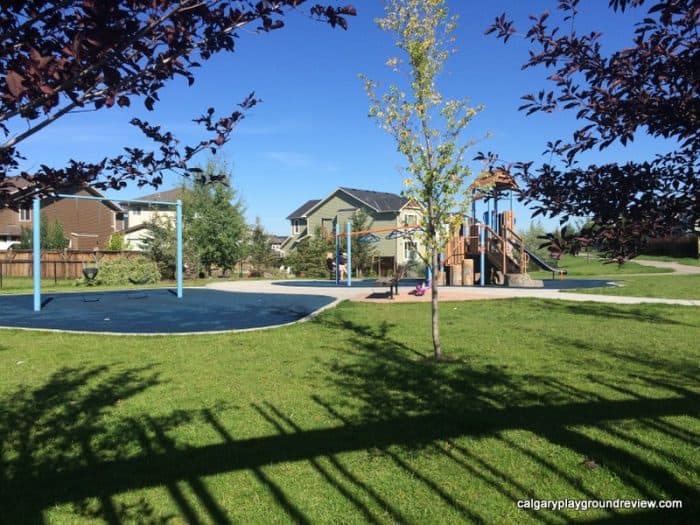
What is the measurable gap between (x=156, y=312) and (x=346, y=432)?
11.1m

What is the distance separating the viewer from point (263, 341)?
30.3 ft

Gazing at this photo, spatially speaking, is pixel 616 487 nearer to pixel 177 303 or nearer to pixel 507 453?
pixel 507 453

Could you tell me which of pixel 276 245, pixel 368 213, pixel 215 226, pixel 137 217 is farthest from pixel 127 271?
pixel 276 245

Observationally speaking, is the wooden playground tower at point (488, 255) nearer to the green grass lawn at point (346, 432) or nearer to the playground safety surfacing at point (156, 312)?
the playground safety surfacing at point (156, 312)

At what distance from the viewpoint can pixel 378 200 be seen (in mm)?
50031

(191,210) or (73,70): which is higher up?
(191,210)

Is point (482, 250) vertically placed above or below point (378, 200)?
below

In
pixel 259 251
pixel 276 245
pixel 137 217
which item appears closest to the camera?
pixel 259 251

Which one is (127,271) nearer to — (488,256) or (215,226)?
(215,226)

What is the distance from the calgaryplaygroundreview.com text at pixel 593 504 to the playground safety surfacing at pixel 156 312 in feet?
26.8

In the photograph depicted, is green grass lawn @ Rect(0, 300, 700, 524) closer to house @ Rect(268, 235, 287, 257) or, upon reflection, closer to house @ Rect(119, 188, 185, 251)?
house @ Rect(268, 235, 287, 257)

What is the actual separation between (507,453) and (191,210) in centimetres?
3304

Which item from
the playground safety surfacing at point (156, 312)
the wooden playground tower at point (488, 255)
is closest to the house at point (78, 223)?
the playground safety surfacing at point (156, 312)

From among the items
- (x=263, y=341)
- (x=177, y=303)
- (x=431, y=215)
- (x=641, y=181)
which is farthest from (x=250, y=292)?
(x=641, y=181)
